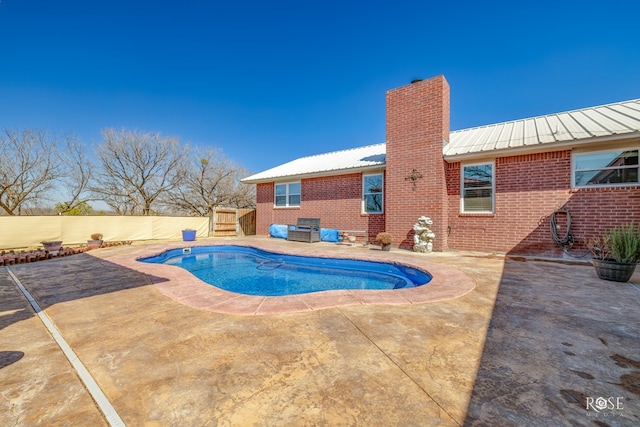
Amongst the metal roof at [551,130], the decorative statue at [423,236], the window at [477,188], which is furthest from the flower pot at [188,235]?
the window at [477,188]

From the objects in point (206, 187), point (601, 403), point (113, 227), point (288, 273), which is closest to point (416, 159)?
point (288, 273)

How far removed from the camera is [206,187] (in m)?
18.0

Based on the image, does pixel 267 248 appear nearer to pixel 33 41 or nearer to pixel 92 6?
pixel 92 6

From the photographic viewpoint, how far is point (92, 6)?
8.03 metres

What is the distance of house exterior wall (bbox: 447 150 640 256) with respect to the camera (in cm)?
603

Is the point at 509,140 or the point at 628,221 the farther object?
the point at 509,140

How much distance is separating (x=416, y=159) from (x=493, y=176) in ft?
7.21

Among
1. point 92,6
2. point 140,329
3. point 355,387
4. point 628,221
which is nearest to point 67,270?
point 140,329

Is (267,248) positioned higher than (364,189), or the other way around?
(364,189)

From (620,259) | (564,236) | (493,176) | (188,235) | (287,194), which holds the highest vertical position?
(493,176)

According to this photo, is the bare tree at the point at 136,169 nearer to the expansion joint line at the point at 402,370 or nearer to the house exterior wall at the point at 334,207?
the house exterior wall at the point at 334,207

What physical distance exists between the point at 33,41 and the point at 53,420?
44.4 ft

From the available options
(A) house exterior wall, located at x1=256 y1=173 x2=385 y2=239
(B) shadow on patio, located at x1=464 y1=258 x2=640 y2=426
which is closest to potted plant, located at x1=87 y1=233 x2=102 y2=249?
(A) house exterior wall, located at x1=256 y1=173 x2=385 y2=239

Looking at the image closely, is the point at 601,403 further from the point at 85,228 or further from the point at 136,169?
the point at 136,169
